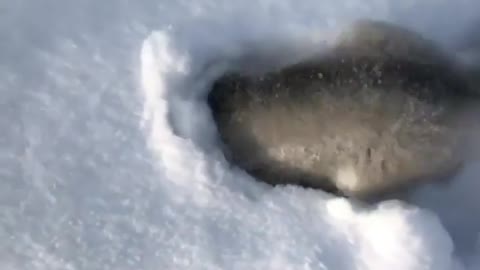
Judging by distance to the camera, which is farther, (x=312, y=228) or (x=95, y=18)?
(x=95, y=18)

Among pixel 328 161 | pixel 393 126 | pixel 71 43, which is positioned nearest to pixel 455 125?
pixel 393 126

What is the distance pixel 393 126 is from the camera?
170cm

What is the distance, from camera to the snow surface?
1644 millimetres

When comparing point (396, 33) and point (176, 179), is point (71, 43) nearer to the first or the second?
point (176, 179)

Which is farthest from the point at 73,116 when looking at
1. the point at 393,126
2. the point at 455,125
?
the point at 455,125

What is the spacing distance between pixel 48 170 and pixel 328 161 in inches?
20.9

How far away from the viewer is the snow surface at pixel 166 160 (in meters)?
1.64

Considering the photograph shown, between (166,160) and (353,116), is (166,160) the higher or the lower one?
the lower one

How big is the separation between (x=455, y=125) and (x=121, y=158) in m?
0.64

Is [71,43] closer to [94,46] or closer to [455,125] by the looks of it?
[94,46]

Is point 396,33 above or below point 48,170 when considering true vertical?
above

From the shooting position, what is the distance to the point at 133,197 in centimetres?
168

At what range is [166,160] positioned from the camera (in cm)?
168

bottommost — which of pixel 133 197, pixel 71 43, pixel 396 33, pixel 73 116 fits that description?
pixel 133 197
